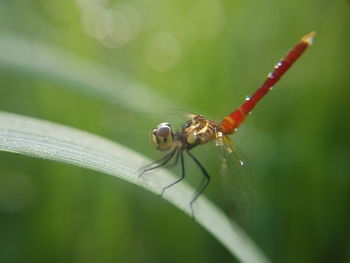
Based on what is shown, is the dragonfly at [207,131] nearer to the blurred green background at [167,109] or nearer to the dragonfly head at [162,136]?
the dragonfly head at [162,136]

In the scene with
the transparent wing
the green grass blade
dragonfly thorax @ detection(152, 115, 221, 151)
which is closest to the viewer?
the green grass blade

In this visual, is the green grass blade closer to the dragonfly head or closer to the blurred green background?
the dragonfly head

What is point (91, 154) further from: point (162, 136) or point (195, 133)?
point (195, 133)

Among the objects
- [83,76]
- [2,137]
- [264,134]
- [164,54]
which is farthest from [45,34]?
[2,137]

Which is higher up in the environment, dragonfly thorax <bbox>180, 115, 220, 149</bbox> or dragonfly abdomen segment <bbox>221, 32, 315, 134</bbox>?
dragonfly abdomen segment <bbox>221, 32, 315, 134</bbox>

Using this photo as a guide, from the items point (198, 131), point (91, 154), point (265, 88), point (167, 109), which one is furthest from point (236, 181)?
point (91, 154)

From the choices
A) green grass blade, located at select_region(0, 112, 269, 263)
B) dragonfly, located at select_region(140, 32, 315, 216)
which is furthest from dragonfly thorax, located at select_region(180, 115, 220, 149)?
green grass blade, located at select_region(0, 112, 269, 263)
